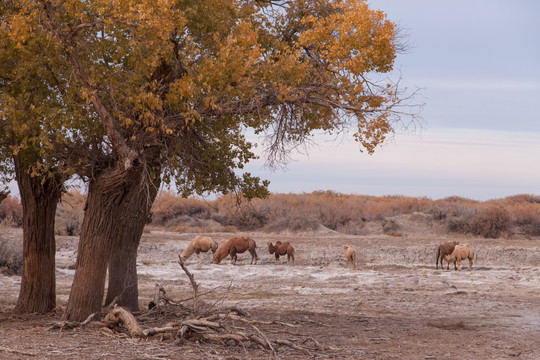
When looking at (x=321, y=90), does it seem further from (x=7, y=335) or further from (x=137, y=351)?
(x=7, y=335)

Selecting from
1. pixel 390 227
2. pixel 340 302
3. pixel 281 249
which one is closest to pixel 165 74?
pixel 340 302

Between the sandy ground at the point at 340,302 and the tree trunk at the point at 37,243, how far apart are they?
485 millimetres

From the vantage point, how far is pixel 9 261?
874 inches

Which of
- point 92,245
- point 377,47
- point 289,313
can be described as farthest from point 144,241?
point 377,47

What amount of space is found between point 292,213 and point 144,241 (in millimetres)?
9808

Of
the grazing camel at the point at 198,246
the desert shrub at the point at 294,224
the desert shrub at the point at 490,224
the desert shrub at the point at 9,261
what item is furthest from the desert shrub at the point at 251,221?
the desert shrub at the point at 9,261

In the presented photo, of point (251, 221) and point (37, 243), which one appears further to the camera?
point (251, 221)

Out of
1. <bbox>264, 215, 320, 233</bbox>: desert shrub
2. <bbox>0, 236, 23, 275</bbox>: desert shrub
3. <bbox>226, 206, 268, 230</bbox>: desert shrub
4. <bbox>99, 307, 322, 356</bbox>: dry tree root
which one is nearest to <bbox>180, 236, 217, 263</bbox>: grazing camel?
<bbox>0, 236, 23, 275</bbox>: desert shrub

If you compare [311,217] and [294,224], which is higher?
[311,217]

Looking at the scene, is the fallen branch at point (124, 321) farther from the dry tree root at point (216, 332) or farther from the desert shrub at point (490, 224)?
the desert shrub at point (490, 224)

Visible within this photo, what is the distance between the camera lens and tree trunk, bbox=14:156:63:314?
1419 cm

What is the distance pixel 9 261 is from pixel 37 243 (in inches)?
337

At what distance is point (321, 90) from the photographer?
11.7 metres

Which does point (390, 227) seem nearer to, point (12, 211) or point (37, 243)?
point (12, 211)
